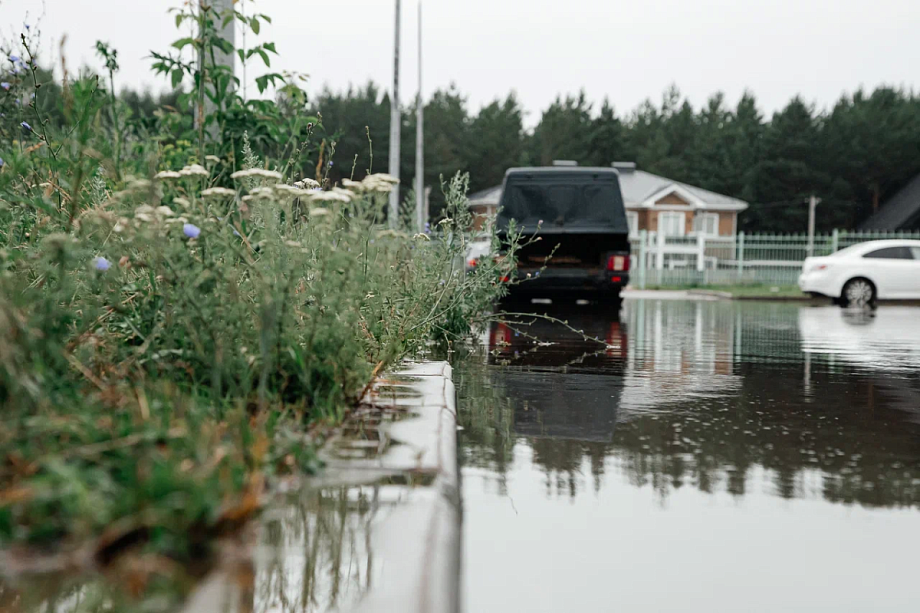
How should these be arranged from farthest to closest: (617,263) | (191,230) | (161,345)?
(617,263) < (161,345) < (191,230)

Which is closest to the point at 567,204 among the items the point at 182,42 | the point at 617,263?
the point at 617,263

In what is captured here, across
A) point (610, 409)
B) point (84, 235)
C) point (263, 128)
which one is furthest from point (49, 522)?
point (263, 128)

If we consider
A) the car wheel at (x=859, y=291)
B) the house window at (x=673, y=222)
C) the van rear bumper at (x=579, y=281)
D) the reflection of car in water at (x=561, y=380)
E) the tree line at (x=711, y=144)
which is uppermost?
the tree line at (x=711, y=144)

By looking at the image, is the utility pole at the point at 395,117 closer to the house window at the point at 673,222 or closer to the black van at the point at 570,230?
the black van at the point at 570,230

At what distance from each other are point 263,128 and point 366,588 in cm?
753

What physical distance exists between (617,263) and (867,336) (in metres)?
3.99

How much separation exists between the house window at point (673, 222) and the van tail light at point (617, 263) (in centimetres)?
4425

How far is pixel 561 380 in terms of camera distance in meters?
7.96

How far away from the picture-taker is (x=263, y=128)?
9.77 m

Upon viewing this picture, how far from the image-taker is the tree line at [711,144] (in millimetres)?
74188

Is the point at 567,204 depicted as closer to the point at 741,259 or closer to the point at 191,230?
the point at 191,230

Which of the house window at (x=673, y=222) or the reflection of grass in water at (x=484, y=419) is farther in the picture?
the house window at (x=673, y=222)

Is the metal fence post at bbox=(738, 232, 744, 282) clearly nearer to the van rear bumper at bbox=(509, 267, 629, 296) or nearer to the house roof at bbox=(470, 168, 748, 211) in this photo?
the house roof at bbox=(470, 168, 748, 211)

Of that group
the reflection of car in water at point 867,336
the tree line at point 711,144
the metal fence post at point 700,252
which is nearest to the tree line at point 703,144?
the tree line at point 711,144
